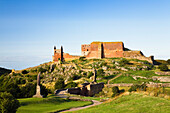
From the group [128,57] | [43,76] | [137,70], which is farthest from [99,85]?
[128,57]

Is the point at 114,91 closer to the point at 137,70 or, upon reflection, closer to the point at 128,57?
the point at 137,70

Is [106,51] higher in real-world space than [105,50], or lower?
lower

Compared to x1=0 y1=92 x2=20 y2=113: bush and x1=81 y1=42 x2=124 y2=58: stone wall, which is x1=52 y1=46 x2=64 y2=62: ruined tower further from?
x1=0 y1=92 x2=20 y2=113: bush

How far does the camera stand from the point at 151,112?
571 inches

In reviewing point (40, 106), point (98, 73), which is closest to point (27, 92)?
point (40, 106)

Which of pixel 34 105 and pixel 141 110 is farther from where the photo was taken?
pixel 34 105

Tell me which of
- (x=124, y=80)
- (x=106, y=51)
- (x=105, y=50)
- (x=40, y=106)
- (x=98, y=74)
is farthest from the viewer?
(x=105, y=50)

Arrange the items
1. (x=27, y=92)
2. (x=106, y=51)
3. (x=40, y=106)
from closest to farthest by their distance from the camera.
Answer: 1. (x=40, y=106)
2. (x=27, y=92)
3. (x=106, y=51)

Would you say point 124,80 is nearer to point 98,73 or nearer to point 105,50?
point 98,73

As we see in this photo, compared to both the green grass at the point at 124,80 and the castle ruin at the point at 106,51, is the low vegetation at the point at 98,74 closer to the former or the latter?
the green grass at the point at 124,80

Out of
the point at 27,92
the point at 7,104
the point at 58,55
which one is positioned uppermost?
the point at 58,55

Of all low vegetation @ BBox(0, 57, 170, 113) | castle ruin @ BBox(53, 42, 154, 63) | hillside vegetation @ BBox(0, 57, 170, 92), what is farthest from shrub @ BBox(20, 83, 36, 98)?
castle ruin @ BBox(53, 42, 154, 63)

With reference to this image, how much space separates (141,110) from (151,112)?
0.90 metres

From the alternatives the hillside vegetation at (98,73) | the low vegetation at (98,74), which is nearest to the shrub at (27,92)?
Answer: the low vegetation at (98,74)
